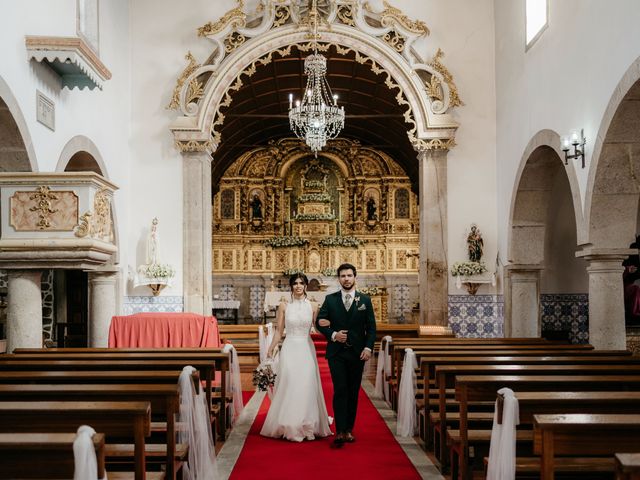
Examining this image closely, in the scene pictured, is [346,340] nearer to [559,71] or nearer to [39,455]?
[39,455]

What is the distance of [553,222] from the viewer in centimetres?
1540

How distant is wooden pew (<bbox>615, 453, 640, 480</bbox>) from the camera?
2.76 metres

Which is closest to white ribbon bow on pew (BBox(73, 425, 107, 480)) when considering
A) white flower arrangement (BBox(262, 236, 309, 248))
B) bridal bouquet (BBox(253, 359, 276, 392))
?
bridal bouquet (BBox(253, 359, 276, 392))

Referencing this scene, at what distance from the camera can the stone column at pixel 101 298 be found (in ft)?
42.9

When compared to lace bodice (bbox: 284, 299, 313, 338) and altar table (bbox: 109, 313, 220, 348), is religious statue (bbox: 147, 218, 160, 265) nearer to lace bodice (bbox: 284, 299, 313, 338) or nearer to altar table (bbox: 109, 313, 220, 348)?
altar table (bbox: 109, 313, 220, 348)

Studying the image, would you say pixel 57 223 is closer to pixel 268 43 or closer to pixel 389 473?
pixel 389 473

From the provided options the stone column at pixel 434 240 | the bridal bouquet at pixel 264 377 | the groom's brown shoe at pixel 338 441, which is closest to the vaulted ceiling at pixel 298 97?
the stone column at pixel 434 240

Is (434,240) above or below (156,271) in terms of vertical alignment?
above

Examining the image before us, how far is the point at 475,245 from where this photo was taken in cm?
1442

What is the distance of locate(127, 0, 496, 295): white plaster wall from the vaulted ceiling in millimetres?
1807

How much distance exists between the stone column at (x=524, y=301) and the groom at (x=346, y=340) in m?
7.26

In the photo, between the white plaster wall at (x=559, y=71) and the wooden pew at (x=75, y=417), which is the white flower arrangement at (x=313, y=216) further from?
the wooden pew at (x=75, y=417)

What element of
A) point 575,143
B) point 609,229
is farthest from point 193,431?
point 575,143

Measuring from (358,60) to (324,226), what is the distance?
10.1m
